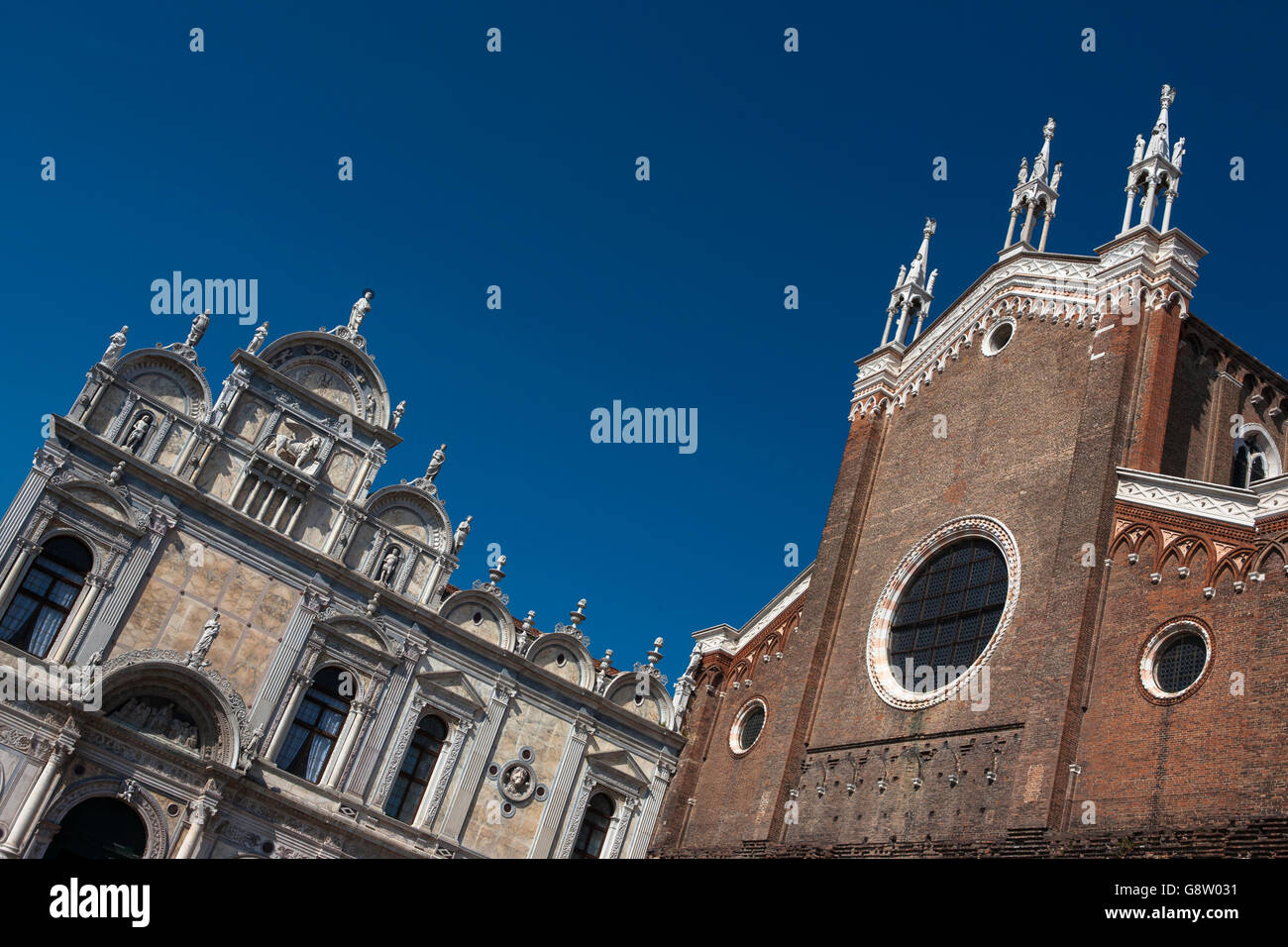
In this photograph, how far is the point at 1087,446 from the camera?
2092 cm

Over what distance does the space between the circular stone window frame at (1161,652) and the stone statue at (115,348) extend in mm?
20700

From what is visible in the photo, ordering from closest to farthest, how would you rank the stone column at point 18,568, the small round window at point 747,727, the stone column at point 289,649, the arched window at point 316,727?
the stone column at point 18,568, the stone column at point 289,649, the arched window at point 316,727, the small round window at point 747,727

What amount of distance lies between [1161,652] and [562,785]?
14.2 m

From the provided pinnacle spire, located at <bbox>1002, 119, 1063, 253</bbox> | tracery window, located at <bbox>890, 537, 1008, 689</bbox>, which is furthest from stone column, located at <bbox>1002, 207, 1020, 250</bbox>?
tracery window, located at <bbox>890, 537, 1008, 689</bbox>

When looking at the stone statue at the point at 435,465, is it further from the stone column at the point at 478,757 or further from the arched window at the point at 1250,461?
the arched window at the point at 1250,461

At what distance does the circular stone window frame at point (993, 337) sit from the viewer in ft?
83.1

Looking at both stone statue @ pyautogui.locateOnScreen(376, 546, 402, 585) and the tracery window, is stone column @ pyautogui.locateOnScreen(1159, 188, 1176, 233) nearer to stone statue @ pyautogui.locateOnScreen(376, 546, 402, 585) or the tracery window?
the tracery window

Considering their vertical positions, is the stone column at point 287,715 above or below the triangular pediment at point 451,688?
below

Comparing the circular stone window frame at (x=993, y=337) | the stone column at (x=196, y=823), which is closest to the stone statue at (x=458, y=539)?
the stone column at (x=196, y=823)

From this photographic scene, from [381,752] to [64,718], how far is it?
637cm

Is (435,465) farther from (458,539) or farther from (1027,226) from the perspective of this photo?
(1027,226)

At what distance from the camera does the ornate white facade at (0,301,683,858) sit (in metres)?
22.5

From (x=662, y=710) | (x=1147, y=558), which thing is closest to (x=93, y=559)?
(x=662, y=710)

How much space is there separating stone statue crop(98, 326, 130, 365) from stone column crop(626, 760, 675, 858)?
51.3 feet
